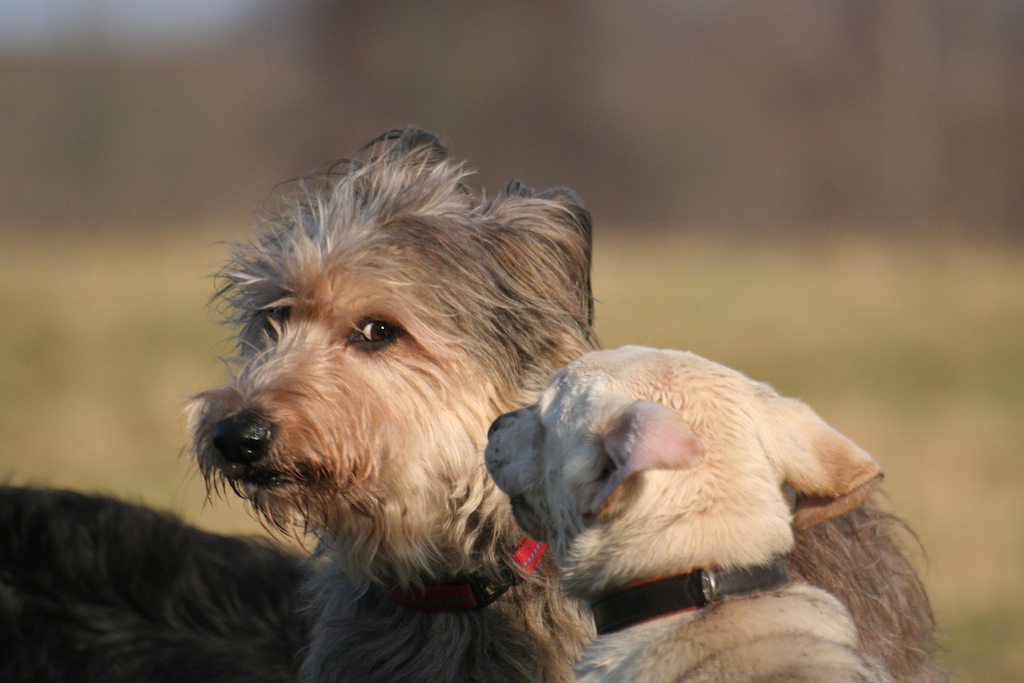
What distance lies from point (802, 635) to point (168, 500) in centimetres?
532

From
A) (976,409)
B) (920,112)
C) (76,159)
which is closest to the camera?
(976,409)

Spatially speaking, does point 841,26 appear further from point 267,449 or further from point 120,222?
point 267,449

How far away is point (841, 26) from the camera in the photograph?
72.5 ft

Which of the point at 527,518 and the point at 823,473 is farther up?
the point at 823,473

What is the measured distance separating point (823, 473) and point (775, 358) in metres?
8.51

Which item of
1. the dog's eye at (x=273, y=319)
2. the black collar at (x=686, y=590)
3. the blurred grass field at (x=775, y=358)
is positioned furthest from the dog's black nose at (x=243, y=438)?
the black collar at (x=686, y=590)

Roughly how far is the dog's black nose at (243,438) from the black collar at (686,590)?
1059mm

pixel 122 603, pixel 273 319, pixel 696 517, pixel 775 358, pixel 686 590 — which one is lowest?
pixel 775 358

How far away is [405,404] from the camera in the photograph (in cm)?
268

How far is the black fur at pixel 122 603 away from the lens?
258 cm

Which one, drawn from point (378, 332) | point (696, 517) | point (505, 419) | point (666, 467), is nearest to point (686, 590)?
point (696, 517)

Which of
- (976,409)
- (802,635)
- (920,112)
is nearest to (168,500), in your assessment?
(802,635)

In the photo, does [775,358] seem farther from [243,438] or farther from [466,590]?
[243,438]

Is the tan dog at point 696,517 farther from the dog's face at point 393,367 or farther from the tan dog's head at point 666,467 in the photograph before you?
the dog's face at point 393,367
